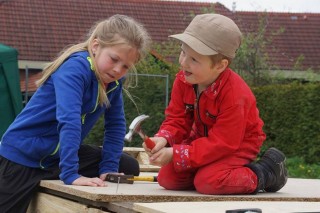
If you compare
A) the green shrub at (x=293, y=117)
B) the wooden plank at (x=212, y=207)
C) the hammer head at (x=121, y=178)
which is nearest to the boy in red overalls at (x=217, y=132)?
the hammer head at (x=121, y=178)

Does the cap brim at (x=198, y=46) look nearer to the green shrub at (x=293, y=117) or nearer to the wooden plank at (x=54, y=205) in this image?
the wooden plank at (x=54, y=205)

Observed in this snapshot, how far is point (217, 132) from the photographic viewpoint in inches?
131

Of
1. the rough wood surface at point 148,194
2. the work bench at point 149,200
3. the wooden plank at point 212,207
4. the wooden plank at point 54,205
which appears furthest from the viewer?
the wooden plank at point 54,205

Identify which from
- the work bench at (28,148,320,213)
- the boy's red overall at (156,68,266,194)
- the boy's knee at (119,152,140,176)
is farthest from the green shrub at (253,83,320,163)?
the boy's red overall at (156,68,266,194)

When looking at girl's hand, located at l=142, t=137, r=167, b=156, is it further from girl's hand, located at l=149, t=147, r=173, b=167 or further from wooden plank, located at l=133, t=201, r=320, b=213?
wooden plank, located at l=133, t=201, r=320, b=213

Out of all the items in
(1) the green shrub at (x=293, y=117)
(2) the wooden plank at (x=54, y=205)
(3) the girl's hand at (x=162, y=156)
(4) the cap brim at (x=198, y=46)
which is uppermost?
(4) the cap brim at (x=198, y=46)

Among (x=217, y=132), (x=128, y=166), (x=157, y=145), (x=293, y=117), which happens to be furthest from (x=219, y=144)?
(x=293, y=117)

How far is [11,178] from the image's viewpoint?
145 inches

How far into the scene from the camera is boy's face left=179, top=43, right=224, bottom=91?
11.0ft

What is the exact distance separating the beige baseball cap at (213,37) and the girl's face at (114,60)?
0.41 metres

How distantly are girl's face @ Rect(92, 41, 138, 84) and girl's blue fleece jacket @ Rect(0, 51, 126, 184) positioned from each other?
0.21 ft

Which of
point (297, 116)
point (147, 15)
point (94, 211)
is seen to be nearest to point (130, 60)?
point (94, 211)

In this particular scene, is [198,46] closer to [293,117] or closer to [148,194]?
[148,194]

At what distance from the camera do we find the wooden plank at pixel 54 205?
3072 millimetres
